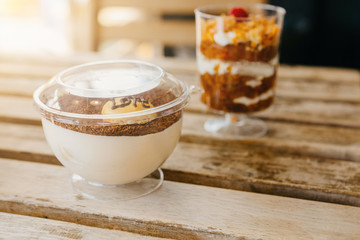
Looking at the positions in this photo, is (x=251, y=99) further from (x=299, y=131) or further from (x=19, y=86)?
(x=19, y=86)

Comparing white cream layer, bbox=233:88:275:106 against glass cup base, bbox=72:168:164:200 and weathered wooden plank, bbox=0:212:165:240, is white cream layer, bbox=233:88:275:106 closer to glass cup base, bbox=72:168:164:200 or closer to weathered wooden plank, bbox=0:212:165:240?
glass cup base, bbox=72:168:164:200

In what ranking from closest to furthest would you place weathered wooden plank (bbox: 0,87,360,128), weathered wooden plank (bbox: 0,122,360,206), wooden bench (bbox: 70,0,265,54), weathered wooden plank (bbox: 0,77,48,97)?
weathered wooden plank (bbox: 0,122,360,206) → weathered wooden plank (bbox: 0,87,360,128) → weathered wooden plank (bbox: 0,77,48,97) → wooden bench (bbox: 70,0,265,54)

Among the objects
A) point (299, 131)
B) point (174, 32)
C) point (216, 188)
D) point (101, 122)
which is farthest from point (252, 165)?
point (174, 32)

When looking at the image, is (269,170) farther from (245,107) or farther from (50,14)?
(50,14)

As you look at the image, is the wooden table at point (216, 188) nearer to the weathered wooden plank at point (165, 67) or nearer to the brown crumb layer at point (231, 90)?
the brown crumb layer at point (231, 90)

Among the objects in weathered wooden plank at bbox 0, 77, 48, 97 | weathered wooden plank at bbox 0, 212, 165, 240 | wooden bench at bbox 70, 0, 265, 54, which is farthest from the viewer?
wooden bench at bbox 70, 0, 265, 54

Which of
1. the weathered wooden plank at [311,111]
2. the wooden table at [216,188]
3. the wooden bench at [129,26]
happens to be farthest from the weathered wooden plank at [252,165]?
the wooden bench at [129,26]

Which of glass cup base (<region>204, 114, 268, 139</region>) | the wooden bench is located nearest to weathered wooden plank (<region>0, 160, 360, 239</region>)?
glass cup base (<region>204, 114, 268, 139</region>)
